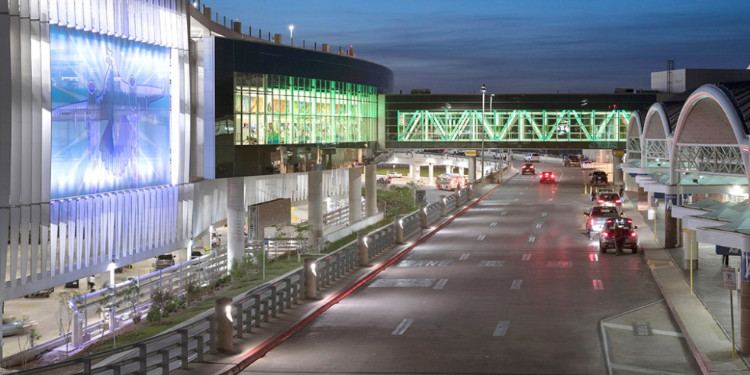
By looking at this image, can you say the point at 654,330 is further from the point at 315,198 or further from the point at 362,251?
the point at 315,198

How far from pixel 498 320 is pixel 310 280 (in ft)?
20.6

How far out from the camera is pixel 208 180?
52.0m

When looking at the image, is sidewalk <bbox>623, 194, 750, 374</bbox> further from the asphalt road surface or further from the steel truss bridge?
the steel truss bridge

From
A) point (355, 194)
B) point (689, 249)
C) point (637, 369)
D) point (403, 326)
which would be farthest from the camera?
point (355, 194)

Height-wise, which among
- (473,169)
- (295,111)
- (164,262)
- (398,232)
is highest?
(295,111)

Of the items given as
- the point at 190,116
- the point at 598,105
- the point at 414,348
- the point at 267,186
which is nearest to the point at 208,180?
the point at 190,116

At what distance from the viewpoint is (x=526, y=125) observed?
103 m

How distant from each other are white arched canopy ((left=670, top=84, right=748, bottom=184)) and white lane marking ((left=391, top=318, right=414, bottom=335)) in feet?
39.0

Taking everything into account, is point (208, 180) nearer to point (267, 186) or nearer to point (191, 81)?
point (191, 81)

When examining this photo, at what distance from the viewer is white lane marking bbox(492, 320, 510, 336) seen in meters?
24.1

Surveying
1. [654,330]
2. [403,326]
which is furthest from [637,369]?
[403,326]

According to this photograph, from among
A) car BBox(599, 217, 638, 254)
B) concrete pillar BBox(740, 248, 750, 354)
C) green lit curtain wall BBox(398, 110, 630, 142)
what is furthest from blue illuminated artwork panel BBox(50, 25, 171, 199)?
green lit curtain wall BBox(398, 110, 630, 142)

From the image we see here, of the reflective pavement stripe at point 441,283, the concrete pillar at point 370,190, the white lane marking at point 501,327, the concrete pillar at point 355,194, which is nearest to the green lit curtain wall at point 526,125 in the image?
the concrete pillar at point 370,190

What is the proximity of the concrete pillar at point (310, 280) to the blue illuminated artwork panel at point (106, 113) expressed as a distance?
9.79 m
